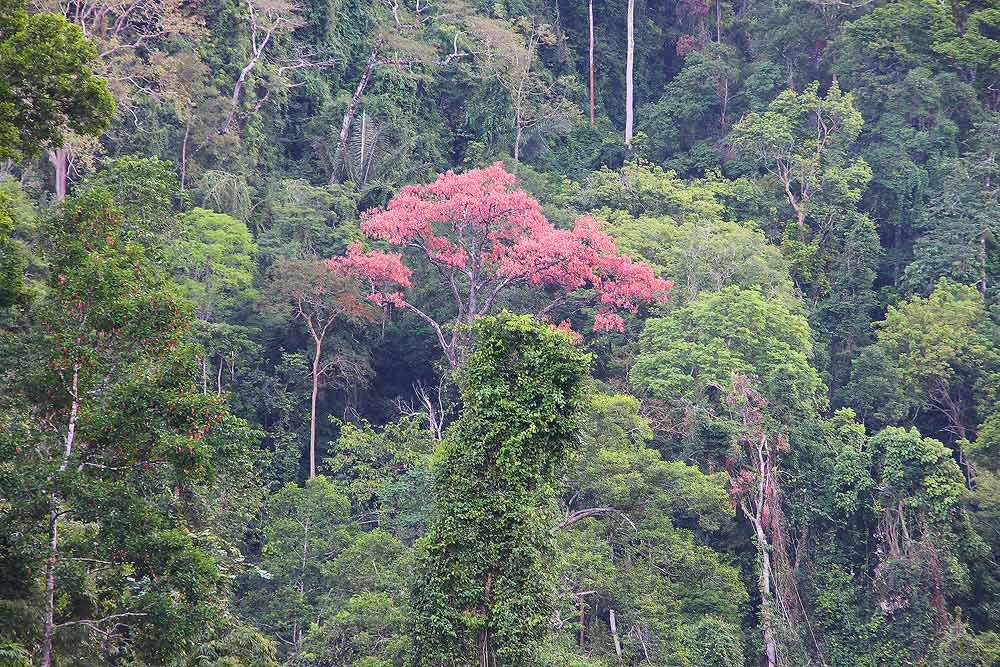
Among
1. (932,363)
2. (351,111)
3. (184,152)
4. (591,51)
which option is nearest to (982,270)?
(932,363)

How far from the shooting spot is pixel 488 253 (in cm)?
1972

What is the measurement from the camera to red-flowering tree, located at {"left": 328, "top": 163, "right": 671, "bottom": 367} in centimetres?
1905

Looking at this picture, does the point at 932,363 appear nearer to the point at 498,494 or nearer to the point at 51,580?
the point at 498,494

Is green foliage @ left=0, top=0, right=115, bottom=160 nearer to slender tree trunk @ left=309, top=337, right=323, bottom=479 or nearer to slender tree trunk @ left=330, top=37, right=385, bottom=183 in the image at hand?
slender tree trunk @ left=309, top=337, right=323, bottom=479

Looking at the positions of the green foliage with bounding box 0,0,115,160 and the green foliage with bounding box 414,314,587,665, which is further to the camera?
the green foliage with bounding box 414,314,587,665

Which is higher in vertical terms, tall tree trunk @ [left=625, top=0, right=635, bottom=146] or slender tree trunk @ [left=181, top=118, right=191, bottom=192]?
tall tree trunk @ [left=625, top=0, right=635, bottom=146]

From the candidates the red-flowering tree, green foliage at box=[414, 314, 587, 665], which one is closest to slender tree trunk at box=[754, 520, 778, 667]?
the red-flowering tree

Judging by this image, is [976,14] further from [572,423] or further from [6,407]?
[6,407]

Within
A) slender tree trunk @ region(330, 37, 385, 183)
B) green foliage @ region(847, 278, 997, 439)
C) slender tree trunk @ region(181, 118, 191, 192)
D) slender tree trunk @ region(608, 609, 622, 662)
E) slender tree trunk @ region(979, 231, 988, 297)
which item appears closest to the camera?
slender tree trunk @ region(608, 609, 622, 662)

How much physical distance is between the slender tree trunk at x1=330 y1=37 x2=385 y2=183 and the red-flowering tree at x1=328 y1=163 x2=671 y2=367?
4238 mm

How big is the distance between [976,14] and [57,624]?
21504mm

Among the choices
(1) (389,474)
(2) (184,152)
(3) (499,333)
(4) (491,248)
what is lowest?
(1) (389,474)

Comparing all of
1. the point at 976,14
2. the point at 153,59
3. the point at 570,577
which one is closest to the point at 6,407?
the point at 570,577

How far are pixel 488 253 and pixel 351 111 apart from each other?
232 inches
